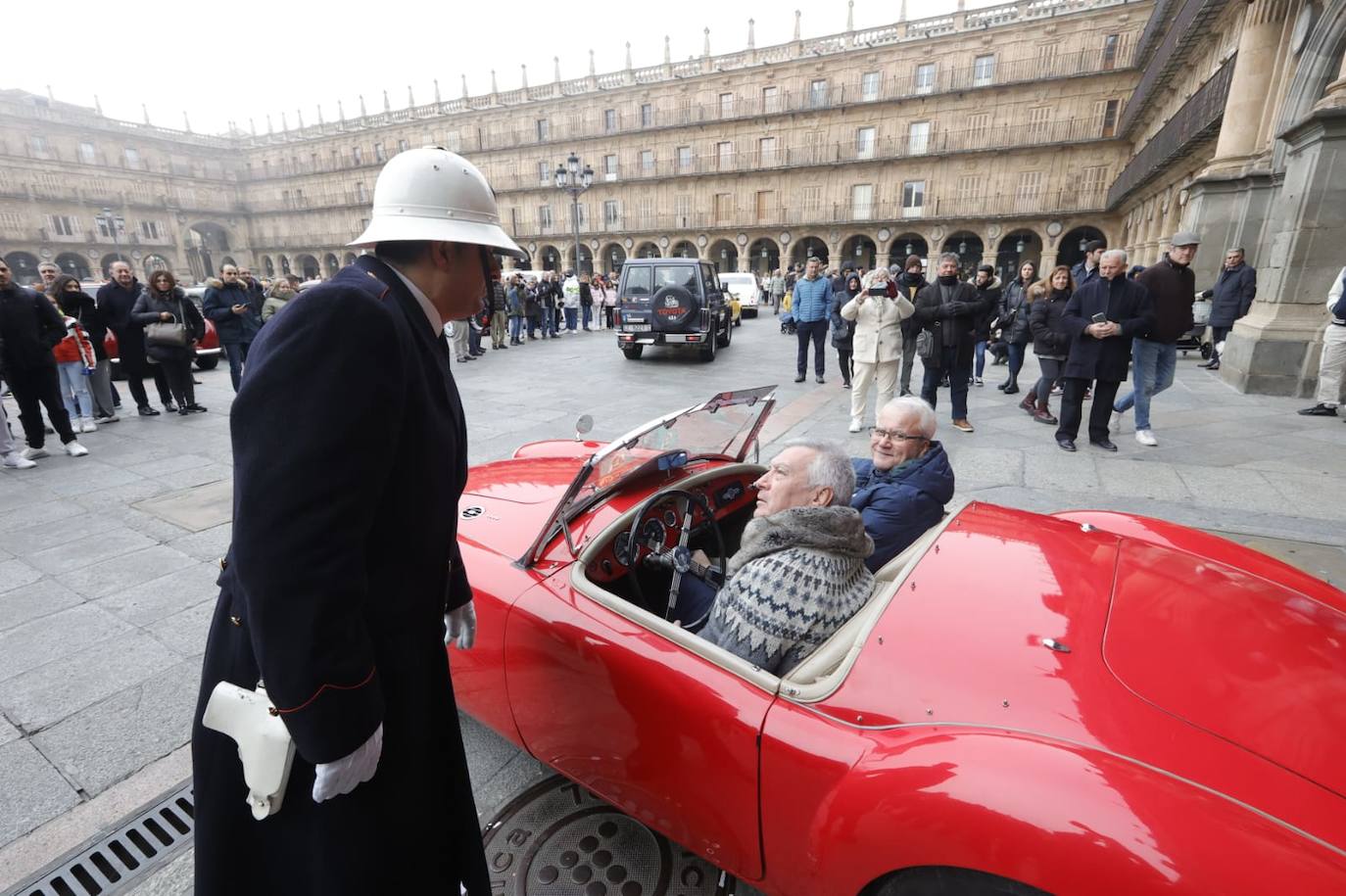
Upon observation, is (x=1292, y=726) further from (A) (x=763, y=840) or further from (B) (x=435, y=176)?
(B) (x=435, y=176)

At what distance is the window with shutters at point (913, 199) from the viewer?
1156 inches

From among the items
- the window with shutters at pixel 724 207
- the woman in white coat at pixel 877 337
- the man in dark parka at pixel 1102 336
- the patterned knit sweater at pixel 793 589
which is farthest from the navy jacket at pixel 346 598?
the window with shutters at pixel 724 207

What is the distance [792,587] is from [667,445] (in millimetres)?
→ 1040

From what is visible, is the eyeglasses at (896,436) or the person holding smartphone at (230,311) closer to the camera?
the eyeglasses at (896,436)

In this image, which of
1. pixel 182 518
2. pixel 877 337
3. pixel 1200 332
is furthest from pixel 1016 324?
pixel 182 518

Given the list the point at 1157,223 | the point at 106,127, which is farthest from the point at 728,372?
the point at 106,127

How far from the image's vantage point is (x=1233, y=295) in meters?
8.81

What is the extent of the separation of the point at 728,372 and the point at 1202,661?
30.1 ft

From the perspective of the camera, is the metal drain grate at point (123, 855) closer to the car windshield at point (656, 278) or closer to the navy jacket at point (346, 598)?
the navy jacket at point (346, 598)

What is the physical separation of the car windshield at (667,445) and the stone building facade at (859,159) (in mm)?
8194

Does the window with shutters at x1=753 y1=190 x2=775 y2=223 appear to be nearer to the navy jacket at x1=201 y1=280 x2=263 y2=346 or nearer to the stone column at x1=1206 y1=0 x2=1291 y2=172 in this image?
the stone column at x1=1206 y1=0 x2=1291 y2=172

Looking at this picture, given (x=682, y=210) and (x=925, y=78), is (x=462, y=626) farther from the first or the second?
(x=682, y=210)

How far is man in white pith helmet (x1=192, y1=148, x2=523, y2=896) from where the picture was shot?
3.09 ft

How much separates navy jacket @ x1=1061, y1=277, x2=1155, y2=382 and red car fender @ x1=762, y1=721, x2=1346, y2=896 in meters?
5.30
